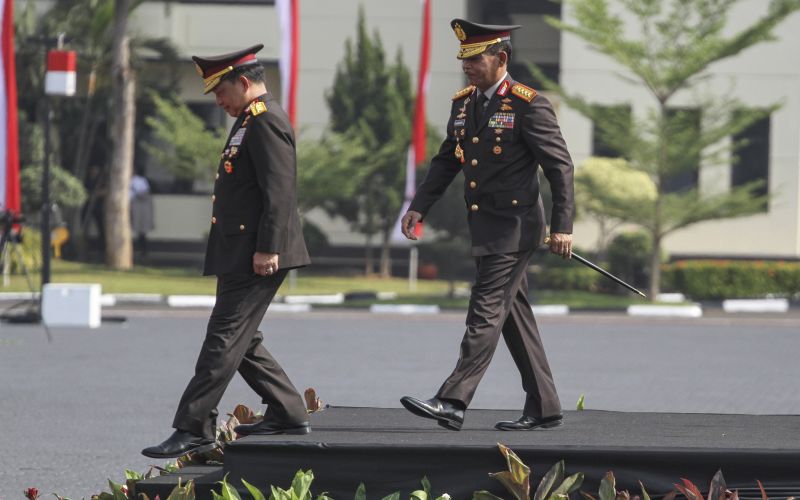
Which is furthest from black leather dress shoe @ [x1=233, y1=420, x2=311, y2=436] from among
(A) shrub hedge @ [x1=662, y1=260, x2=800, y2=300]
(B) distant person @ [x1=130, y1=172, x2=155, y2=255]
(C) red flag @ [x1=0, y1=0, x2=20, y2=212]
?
(B) distant person @ [x1=130, y1=172, x2=155, y2=255]

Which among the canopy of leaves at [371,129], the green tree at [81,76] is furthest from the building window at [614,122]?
the green tree at [81,76]

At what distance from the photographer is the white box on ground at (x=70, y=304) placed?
1838 centimetres

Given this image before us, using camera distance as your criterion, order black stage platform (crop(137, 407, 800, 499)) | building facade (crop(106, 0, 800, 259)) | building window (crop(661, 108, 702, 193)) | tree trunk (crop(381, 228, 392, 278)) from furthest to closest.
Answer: tree trunk (crop(381, 228, 392, 278)), building facade (crop(106, 0, 800, 259)), building window (crop(661, 108, 702, 193)), black stage platform (crop(137, 407, 800, 499))

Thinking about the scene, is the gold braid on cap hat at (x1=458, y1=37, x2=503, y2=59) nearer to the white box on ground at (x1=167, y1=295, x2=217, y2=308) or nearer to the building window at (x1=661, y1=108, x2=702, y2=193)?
the white box on ground at (x1=167, y1=295, x2=217, y2=308)

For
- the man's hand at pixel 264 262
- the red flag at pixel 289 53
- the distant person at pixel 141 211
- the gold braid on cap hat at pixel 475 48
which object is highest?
the red flag at pixel 289 53

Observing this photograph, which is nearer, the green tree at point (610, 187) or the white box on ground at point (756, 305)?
the white box on ground at point (756, 305)

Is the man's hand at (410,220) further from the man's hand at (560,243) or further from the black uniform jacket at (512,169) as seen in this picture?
the man's hand at (560,243)

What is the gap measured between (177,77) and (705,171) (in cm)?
1108

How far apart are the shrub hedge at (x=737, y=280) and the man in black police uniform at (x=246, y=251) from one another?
2031cm

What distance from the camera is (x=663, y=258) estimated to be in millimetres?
27875

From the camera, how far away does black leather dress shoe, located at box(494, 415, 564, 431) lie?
669cm

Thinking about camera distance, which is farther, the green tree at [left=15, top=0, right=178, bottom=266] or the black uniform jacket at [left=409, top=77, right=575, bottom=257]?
the green tree at [left=15, top=0, right=178, bottom=266]

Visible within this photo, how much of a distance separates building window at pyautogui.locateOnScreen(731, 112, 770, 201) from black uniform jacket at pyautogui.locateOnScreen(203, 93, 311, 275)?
2403 cm

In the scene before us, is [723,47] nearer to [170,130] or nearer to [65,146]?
[170,130]
